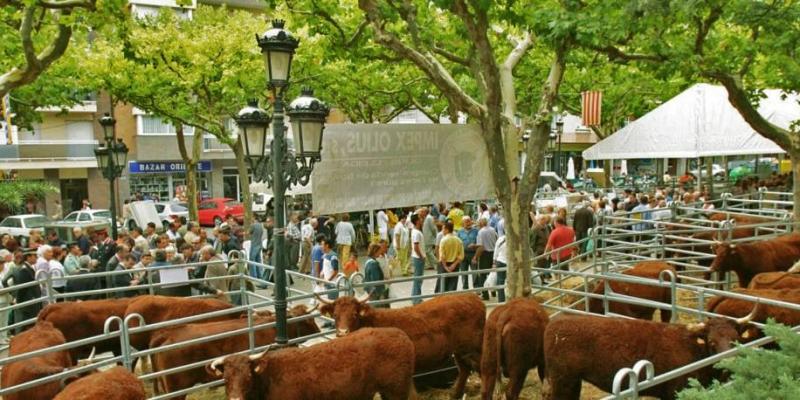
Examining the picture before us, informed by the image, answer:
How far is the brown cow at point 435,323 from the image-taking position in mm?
8758

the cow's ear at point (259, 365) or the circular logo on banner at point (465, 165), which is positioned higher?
the circular logo on banner at point (465, 165)

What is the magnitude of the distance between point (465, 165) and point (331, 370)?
4.47m

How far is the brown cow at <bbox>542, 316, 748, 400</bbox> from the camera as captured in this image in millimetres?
7293

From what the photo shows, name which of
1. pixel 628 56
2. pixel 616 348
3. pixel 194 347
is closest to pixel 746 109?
pixel 628 56

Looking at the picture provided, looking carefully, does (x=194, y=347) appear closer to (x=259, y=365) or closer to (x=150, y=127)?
(x=259, y=365)

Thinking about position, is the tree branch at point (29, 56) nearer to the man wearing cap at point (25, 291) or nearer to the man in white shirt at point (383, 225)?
the man wearing cap at point (25, 291)

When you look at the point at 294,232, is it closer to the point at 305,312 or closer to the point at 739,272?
the point at 305,312

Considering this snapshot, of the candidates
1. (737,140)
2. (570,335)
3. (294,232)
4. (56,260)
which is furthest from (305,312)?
(737,140)

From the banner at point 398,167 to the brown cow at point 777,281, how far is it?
3922 millimetres

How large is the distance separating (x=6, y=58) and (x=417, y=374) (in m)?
14.1

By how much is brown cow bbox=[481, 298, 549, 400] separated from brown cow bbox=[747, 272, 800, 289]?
10.8 feet

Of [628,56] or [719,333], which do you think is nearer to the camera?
[719,333]

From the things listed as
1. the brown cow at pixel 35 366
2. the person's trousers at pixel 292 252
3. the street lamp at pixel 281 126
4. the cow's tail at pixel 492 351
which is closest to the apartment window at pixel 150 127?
the person's trousers at pixel 292 252

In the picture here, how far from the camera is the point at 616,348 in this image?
7406mm
